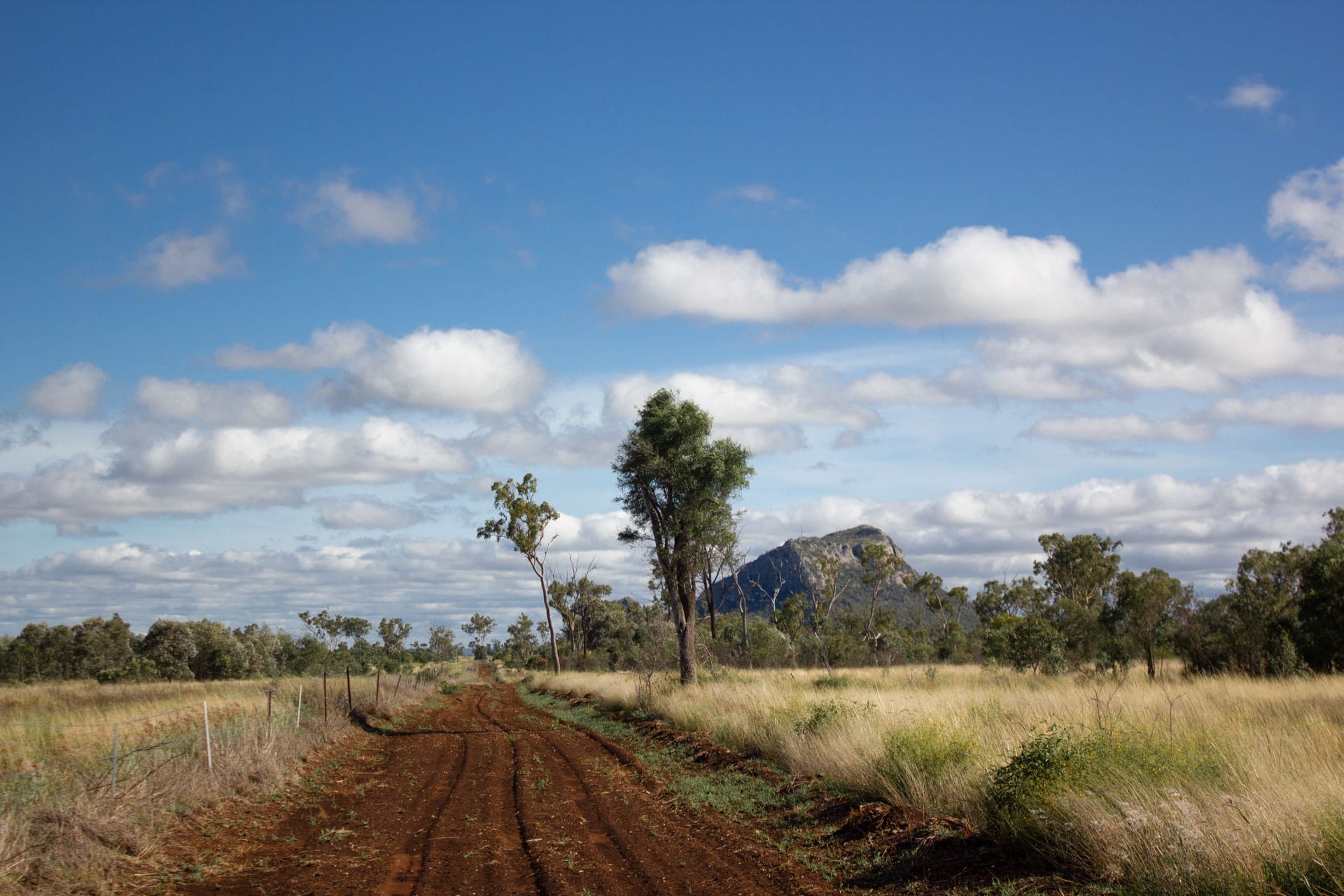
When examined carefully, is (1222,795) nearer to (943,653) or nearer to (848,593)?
(943,653)

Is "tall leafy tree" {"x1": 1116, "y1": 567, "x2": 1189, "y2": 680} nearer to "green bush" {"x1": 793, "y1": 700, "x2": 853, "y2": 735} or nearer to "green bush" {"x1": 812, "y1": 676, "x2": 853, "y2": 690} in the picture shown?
"green bush" {"x1": 812, "y1": 676, "x2": 853, "y2": 690}

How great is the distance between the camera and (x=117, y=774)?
10328 millimetres

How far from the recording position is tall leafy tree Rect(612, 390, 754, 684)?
96.1ft

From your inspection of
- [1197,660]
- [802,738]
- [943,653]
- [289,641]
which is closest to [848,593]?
[943,653]

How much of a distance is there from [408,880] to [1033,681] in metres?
21.4

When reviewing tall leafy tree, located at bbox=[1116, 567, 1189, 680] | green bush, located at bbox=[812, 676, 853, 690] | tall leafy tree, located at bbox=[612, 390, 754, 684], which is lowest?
green bush, located at bbox=[812, 676, 853, 690]

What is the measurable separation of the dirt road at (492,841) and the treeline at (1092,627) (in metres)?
18.4

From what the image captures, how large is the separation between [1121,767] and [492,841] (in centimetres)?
698

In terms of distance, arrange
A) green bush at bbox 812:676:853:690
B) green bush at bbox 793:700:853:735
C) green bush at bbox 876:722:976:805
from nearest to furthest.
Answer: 1. green bush at bbox 876:722:976:805
2. green bush at bbox 793:700:853:735
3. green bush at bbox 812:676:853:690

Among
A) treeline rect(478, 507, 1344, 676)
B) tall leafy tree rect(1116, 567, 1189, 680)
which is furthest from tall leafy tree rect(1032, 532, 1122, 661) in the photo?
Result: tall leafy tree rect(1116, 567, 1189, 680)

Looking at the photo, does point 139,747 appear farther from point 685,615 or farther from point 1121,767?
point 685,615

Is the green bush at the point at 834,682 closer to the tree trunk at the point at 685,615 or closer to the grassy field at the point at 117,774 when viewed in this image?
the tree trunk at the point at 685,615

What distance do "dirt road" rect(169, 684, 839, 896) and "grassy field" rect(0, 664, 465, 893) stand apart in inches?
30.8

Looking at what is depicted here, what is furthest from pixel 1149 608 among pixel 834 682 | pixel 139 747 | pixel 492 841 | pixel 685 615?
pixel 139 747
